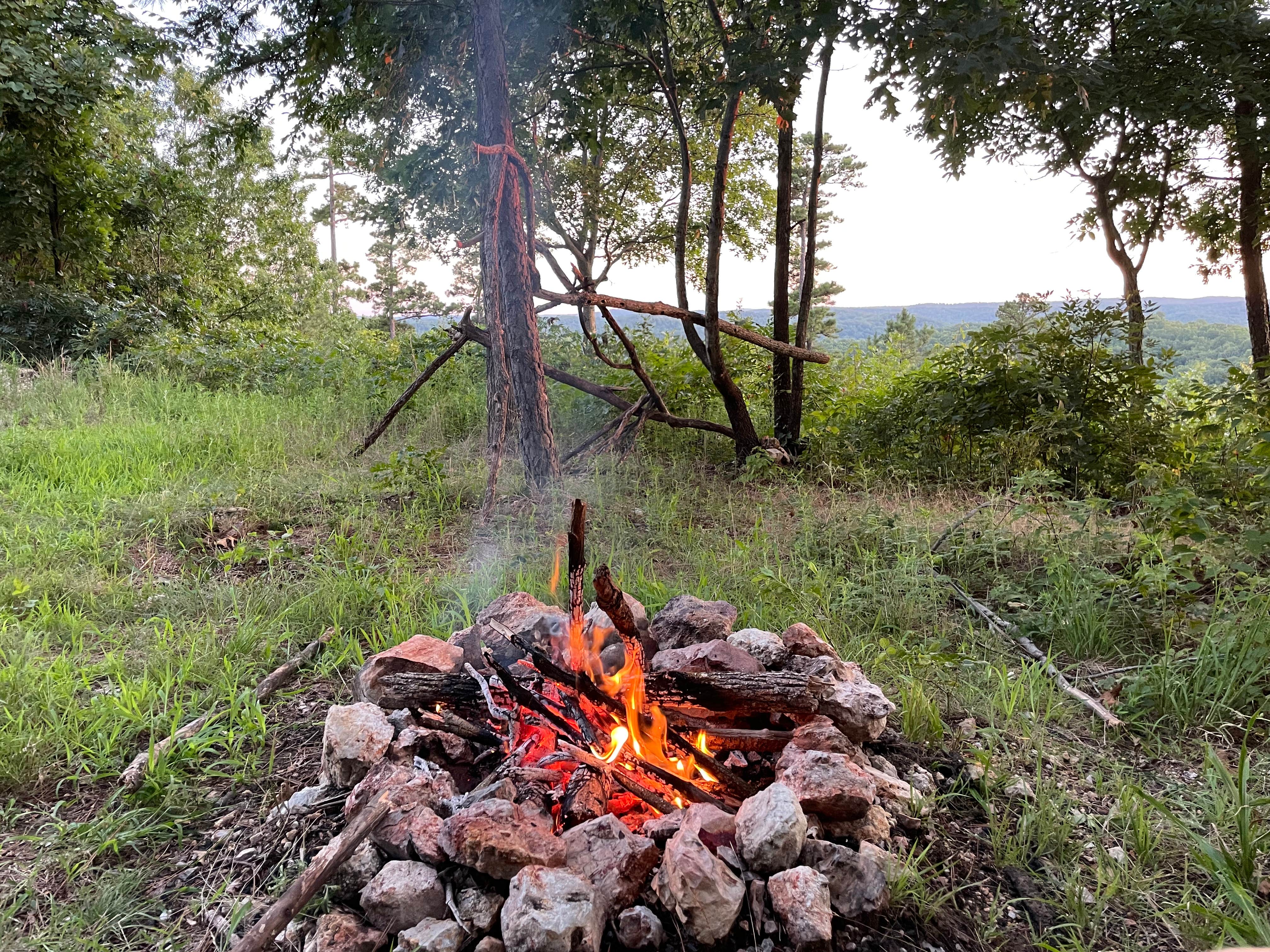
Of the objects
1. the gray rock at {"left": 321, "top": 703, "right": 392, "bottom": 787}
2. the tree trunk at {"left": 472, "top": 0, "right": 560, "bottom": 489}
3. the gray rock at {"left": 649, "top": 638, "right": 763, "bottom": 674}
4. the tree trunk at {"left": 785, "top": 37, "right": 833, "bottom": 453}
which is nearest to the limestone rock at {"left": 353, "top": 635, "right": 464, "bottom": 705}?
the gray rock at {"left": 321, "top": 703, "right": 392, "bottom": 787}

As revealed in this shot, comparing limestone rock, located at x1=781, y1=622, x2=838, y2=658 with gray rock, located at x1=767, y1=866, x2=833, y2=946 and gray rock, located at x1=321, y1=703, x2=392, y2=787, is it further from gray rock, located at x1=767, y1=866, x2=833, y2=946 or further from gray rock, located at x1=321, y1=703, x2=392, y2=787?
gray rock, located at x1=321, y1=703, x2=392, y2=787

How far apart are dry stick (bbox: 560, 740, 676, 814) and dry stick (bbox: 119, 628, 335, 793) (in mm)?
1323

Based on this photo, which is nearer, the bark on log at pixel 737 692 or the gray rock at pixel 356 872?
the gray rock at pixel 356 872

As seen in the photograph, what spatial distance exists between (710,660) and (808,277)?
501 cm

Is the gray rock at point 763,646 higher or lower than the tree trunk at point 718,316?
lower

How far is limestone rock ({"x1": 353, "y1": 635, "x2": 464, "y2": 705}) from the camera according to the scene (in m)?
2.21

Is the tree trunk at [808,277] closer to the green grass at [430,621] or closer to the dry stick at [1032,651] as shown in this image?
the green grass at [430,621]

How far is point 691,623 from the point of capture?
8.69ft

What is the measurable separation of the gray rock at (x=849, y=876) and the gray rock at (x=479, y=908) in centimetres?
68

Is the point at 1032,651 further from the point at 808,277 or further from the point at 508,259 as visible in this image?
the point at 808,277

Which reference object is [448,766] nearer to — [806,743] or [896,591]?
[806,743]

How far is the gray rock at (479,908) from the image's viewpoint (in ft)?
4.78

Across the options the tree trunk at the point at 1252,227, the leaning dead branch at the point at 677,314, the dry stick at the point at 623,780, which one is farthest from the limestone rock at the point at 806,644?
the tree trunk at the point at 1252,227

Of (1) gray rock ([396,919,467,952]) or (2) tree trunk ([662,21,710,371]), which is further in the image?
(2) tree trunk ([662,21,710,371])
